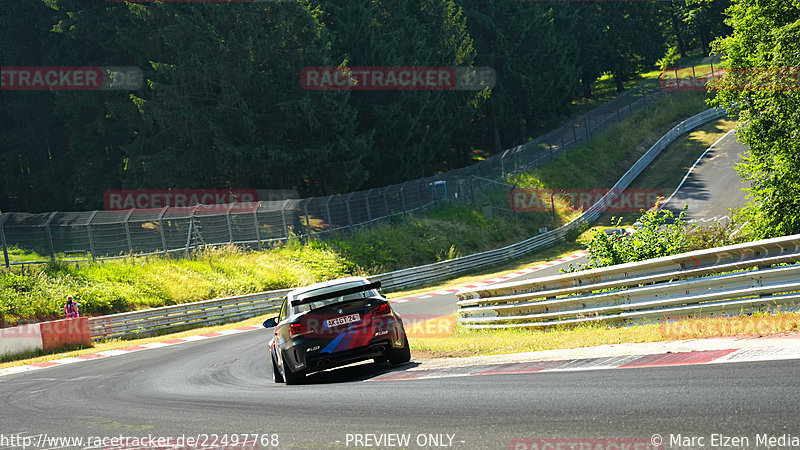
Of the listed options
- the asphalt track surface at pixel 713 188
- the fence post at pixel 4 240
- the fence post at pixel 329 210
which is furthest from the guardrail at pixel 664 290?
the asphalt track surface at pixel 713 188

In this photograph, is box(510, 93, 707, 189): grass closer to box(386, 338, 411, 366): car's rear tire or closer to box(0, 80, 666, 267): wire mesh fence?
box(0, 80, 666, 267): wire mesh fence

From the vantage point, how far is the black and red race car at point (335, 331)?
1064 centimetres

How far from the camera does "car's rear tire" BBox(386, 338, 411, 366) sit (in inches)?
439

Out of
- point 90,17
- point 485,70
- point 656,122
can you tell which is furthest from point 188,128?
point 656,122

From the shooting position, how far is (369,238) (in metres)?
37.5

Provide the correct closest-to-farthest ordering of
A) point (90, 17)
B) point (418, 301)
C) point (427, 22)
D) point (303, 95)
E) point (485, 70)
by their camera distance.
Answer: point (418, 301), point (303, 95), point (90, 17), point (427, 22), point (485, 70)

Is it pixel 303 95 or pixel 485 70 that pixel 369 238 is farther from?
pixel 485 70

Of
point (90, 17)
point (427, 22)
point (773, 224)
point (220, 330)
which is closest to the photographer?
point (773, 224)

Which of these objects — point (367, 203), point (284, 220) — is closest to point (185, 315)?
point (284, 220)

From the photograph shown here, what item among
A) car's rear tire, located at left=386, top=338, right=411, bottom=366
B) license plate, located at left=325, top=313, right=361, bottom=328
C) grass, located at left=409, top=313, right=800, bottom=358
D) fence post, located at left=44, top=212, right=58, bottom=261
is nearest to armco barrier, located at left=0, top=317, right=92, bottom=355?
fence post, located at left=44, top=212, right=58, bottom=261

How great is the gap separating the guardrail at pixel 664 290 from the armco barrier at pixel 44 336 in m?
13.8

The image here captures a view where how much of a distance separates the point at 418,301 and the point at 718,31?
80069 millimetres

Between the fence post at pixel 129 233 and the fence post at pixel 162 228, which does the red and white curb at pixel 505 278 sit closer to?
the fence post at pixel 162 228

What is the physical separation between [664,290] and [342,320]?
15.0 feet
